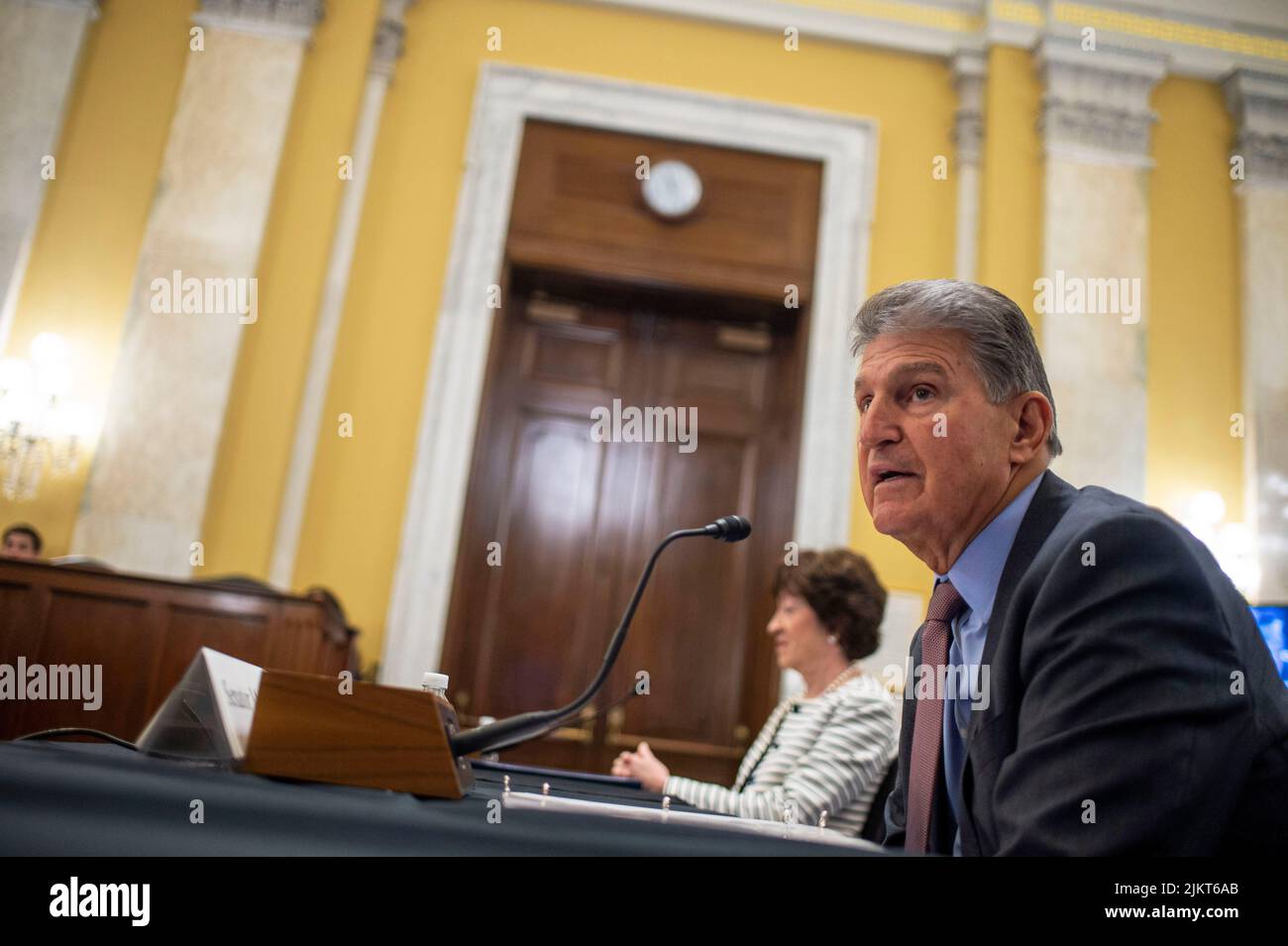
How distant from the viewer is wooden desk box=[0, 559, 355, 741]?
3.66 metres

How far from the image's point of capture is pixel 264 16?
232 inches

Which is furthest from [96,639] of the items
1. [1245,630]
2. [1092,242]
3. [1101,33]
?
[1101,33]

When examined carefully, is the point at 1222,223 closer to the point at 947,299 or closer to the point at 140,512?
the point at 947,299

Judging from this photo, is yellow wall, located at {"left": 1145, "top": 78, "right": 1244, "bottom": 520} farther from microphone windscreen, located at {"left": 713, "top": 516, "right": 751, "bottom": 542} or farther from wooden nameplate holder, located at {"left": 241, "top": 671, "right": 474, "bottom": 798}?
wooden nameplate holder, located at {"left": 241, "top": 671, "right": 474, "bottom": 798}

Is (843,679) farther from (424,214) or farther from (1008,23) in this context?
(1008,23)

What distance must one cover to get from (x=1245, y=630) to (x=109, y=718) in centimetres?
373

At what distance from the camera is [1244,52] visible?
255 inches

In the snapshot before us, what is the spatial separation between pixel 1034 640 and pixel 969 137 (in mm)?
5810

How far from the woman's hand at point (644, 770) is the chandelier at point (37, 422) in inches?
148

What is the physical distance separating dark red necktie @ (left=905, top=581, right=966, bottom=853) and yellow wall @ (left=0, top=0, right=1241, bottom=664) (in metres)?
4.22

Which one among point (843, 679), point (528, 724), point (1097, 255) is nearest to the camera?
point (528, 724)

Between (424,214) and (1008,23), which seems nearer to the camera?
(424,214)

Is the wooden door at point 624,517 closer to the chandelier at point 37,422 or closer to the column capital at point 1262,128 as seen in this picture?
the chandelier at point 37,422

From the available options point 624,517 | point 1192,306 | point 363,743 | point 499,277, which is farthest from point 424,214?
point 363,743
